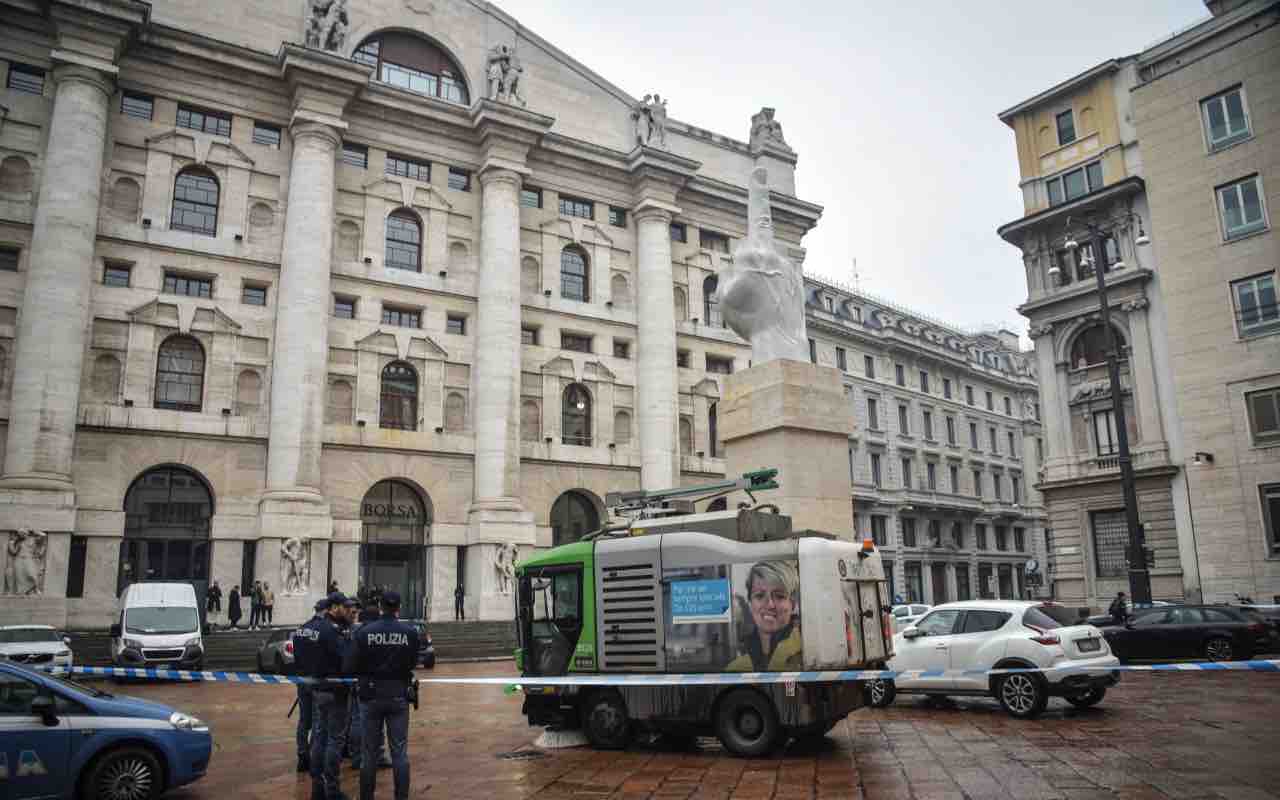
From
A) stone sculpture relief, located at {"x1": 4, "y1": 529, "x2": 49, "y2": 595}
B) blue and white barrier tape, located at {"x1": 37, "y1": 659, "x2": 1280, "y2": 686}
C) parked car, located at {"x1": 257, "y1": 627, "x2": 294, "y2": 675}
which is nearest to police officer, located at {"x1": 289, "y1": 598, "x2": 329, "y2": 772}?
blue and white barrier tape, located at {"x1": 37, "y1": 659, "x2": 1280, "y2": 686}

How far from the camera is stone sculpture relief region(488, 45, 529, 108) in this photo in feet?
115

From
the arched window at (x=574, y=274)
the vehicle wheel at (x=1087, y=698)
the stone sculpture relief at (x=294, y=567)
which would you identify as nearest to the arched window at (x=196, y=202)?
the stone sculpture relief at (x=294, y=567)

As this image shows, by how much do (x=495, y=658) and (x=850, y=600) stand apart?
18489mm

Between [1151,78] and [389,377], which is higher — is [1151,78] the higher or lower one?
the higher one

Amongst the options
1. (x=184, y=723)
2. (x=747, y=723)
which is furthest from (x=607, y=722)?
(x=184, y=723)

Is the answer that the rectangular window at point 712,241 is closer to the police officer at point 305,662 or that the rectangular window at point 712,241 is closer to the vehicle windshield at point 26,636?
the vehicle windshield at point 26,636

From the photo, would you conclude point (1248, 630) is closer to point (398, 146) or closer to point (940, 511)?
point (398, 146)

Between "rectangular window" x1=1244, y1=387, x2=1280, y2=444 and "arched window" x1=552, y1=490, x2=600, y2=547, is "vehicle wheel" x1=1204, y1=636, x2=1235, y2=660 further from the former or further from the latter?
"arched window" x1=552, y1=490, x2=600, y2=547

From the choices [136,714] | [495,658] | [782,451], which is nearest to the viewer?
[136,714]

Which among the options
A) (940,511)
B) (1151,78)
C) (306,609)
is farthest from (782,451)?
(940,511)

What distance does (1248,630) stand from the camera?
17016 millimetres

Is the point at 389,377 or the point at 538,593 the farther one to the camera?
the point at 389,377

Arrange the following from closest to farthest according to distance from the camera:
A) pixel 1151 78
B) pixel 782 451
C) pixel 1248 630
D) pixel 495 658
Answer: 1. pixel 782 451
2. pixel 1248 630
3. pixel 495 658
4. pixel 1151 78

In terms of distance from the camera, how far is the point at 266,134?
31.1 metres
